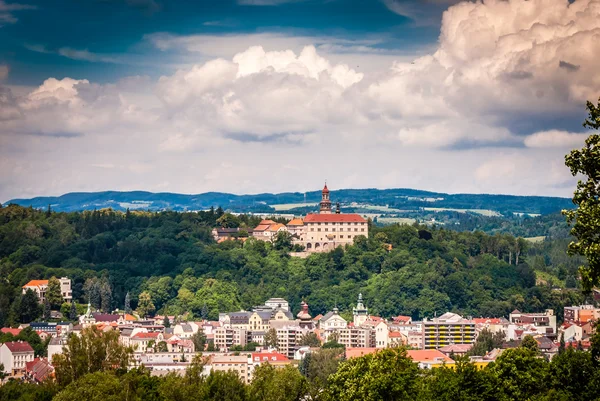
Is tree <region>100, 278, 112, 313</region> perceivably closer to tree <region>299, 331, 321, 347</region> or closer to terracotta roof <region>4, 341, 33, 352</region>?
tree <region>299, 331, 321, 347</region>

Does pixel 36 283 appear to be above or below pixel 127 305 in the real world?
above

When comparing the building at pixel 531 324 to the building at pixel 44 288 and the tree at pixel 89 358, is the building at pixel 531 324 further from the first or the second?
the tree at pixel 89 358

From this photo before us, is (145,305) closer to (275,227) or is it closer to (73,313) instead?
(73,313)

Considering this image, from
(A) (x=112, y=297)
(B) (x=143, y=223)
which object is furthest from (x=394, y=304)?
(B) (x=143, y=223)

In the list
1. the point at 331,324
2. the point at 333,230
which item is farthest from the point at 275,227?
the point at 331,324

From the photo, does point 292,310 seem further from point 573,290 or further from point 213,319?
point 573,290

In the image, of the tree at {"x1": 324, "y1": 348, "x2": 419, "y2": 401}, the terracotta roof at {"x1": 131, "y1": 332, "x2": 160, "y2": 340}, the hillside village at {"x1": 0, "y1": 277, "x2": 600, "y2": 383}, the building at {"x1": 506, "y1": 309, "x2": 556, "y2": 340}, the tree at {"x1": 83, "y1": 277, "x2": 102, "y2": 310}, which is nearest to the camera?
the tree at {"x1": 324, "y1": 348, "x2": 419, "y2": 401}

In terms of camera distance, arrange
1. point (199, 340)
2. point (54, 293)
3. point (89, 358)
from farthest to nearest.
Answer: point (54, 293) → point (199, 340) → point (89, 358)

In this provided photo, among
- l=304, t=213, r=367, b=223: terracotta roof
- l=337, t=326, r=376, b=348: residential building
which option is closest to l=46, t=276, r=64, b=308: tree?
l=337, t=326, r=376, b=348: residential building
